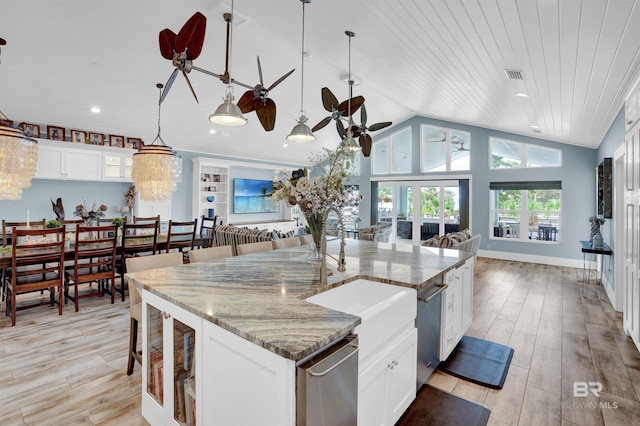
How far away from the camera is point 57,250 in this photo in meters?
3.74

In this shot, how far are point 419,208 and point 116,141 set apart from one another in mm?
7506

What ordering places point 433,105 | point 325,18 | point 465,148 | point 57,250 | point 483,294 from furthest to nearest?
point 465,148
point 433,105
point 483,294
point 57,250
point 325,18

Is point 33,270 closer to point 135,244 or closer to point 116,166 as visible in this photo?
point 135,244

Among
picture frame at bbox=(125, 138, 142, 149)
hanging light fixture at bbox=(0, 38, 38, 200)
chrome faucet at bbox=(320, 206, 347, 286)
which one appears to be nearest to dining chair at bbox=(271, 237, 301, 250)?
chrome faucet at bbox=(320, 206, 347, 286)

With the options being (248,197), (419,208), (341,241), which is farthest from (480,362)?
(248,197)

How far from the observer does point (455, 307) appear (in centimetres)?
270

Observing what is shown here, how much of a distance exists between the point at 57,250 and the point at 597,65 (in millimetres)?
5782

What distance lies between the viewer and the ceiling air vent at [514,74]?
3.40 m

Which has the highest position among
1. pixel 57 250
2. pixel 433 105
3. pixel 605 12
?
pixel 433 105

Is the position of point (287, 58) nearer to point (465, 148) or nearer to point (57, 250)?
point (57, 250)

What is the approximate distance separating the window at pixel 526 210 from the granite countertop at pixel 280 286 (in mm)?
5498

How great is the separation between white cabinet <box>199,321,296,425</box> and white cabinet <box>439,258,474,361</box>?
170 centimetres

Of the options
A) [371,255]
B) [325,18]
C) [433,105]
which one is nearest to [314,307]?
[371,255]

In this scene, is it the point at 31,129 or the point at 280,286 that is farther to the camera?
the point at 31,129
